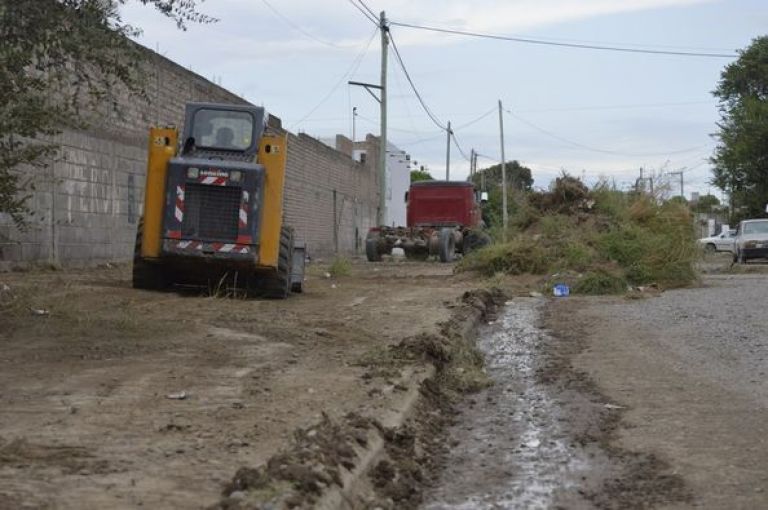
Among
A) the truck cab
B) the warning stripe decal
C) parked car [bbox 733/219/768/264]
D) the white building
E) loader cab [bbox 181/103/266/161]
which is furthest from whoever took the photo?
the white building

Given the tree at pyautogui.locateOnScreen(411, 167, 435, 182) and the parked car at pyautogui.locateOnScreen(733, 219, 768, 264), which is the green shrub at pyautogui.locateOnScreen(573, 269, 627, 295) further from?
the tree at pyautogui.locateOnScreen(411, 167, 435, 182)

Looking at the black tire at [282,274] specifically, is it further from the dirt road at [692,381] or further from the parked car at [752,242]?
the parked car at [752,242]

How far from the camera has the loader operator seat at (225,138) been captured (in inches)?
550

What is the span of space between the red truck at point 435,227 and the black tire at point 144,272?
669 inches

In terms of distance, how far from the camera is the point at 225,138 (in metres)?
14.0

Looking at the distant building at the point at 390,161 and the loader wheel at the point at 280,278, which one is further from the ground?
the distant building at the point at 390,161

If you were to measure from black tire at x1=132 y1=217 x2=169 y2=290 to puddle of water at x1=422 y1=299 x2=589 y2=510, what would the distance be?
6.44 metres

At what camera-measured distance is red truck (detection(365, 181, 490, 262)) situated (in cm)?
3105

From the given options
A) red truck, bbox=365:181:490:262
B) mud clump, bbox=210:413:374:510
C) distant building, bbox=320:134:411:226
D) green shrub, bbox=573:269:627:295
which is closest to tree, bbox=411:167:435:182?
distant building, bbox=320:134:411:226

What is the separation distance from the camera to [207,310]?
12.1 meters

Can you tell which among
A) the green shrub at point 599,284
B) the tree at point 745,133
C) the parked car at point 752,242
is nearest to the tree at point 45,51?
the green shrub at point 599,284

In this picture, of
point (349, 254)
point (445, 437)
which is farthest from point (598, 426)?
point (349, 254)

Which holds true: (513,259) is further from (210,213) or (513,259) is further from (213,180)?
(213,180)

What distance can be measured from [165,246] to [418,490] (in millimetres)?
8752
